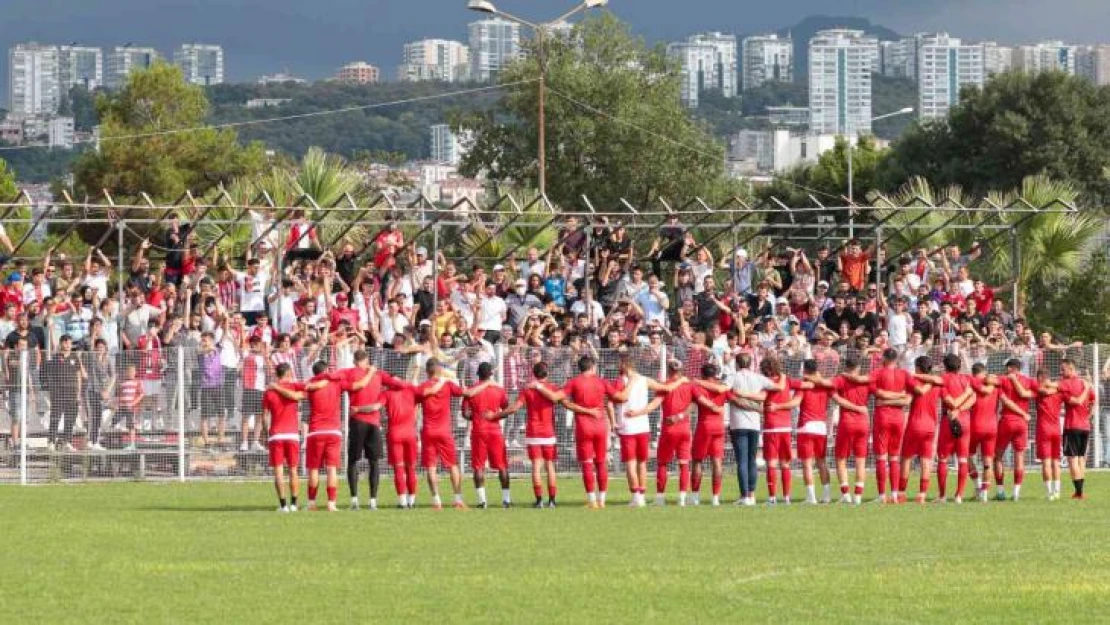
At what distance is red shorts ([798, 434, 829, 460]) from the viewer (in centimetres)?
2719

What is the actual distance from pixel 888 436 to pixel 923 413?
1.98 feet

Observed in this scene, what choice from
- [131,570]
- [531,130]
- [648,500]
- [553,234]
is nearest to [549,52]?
[531,130]

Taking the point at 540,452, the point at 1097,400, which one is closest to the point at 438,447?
the point at 540,452

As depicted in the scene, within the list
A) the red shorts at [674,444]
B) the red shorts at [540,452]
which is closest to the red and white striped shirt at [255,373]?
the red shorts at [540,452]

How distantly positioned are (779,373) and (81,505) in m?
9.06

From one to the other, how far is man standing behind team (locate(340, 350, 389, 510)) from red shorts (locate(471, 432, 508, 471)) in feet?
3.98

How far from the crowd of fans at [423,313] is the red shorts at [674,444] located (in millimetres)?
4417

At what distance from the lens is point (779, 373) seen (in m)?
27.2

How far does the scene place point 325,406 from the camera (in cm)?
2594

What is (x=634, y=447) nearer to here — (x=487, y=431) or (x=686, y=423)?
(x=686, y=423)

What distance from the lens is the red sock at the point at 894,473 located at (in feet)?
89.5

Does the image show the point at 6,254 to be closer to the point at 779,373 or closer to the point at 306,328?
the point at 306,328

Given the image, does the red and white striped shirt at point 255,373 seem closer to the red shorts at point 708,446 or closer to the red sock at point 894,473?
the red shorts at point 708,446

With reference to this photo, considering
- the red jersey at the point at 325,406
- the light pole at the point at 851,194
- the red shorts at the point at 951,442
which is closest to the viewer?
the red jersey at the point at 325,406
